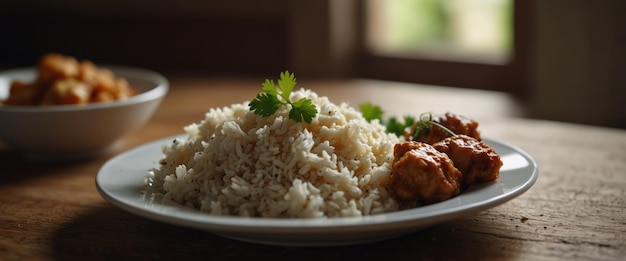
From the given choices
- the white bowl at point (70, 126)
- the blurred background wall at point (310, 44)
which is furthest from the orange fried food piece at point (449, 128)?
the blurred background wall at point (310, 44)

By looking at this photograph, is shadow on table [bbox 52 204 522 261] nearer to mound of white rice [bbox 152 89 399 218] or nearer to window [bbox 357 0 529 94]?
mound of white rice [bbox 152 89 399 218]

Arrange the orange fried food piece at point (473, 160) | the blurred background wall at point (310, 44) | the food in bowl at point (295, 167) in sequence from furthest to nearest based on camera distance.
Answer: the blurred background wall at point (310, 44) < the orange fried food piece at point (473, 160) < the food in bowl at point (295, 167)

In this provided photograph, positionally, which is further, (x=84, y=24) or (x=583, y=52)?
(x=84, y=24)

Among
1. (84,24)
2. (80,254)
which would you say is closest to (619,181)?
(80,254)

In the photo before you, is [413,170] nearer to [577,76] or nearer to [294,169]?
[294,169]

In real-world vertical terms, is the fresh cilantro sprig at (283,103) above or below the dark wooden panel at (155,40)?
above

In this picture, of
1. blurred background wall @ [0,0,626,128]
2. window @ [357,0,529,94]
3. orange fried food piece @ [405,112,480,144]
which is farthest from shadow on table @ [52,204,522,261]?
window @ [357,0,529,94]

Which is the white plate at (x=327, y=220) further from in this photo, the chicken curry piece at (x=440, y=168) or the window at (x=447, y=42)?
the window at (x=447, y=42)
